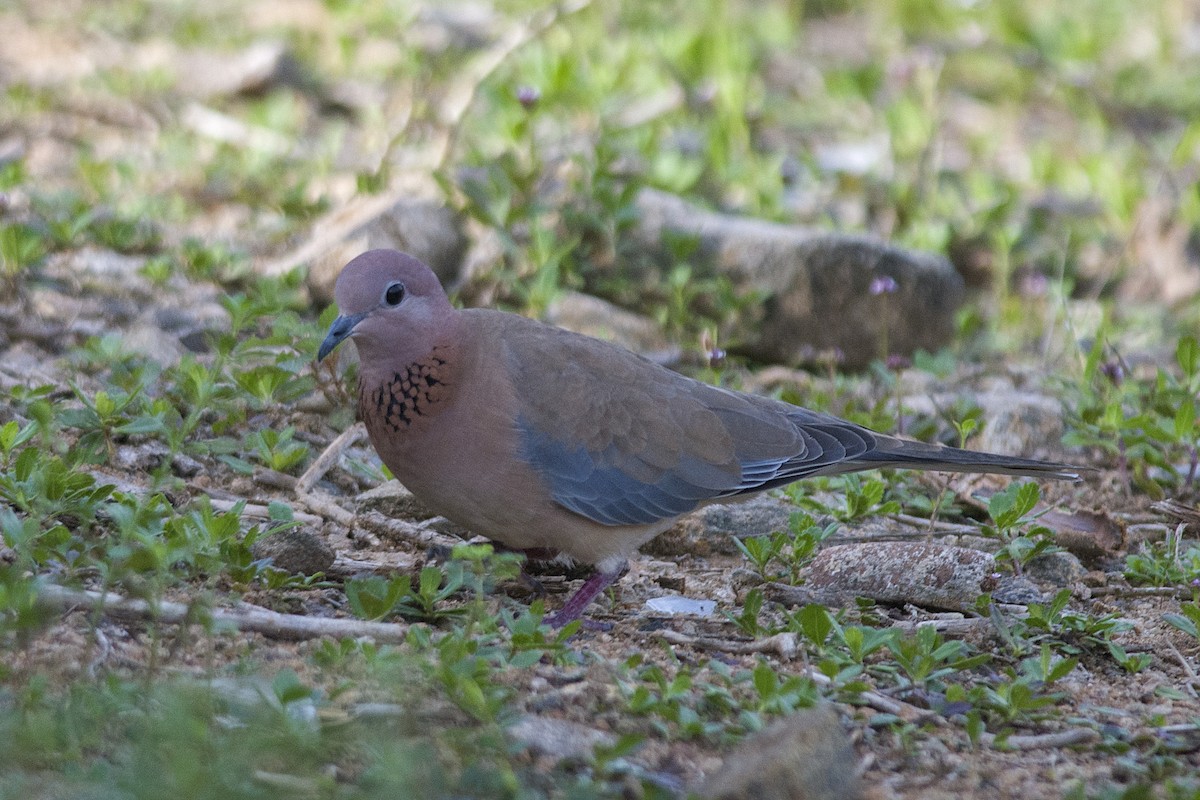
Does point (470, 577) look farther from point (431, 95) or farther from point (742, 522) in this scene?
point (431, 95)

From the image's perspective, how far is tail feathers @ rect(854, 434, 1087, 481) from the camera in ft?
12.5

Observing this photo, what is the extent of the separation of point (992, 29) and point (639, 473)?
19.0 feet

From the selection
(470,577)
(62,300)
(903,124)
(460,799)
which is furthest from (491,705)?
(903,124)

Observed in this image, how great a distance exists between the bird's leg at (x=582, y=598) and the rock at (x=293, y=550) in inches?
23.0

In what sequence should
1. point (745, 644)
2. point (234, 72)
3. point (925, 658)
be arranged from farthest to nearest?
point (234, 72)
point (745, 644)
point (925, 658)

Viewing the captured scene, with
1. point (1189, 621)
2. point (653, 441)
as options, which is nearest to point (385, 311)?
point (653, 441)

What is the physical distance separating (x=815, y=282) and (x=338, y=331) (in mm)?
2696

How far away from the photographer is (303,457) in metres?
4.12

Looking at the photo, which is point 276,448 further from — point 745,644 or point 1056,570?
point 1056,570

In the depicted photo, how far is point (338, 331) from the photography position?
3453mm

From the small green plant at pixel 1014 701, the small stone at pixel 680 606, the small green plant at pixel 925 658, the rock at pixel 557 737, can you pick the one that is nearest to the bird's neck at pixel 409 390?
the small stone at pixel 680 606

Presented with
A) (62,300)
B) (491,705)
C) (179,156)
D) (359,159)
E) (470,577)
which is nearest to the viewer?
(491,705)

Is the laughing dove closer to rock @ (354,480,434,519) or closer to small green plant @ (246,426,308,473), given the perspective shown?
rock @ (354,480,434,519)

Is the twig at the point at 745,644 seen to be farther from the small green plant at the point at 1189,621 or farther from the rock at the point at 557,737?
the small green plant at the point at 1189,621
